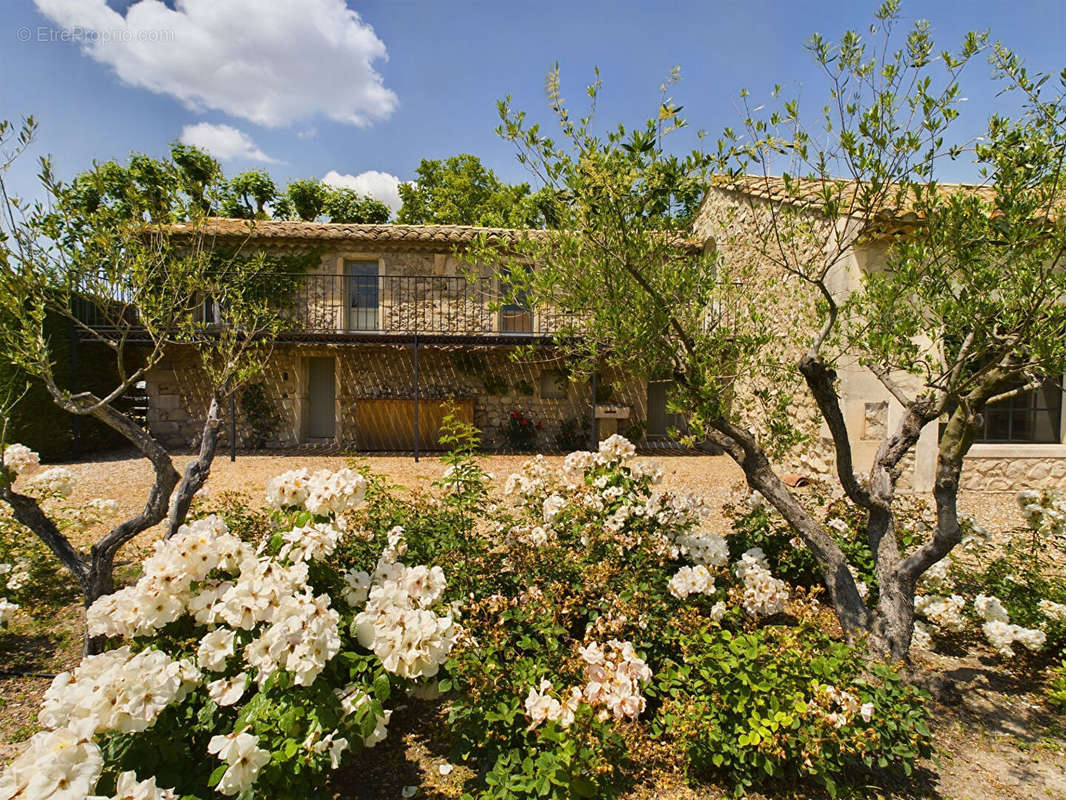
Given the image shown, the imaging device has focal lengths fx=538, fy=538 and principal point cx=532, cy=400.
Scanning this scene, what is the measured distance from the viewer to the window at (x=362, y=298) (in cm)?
1151

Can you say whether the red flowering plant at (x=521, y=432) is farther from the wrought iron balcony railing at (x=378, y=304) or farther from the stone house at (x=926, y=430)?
the stone house at (x=926, y=430)

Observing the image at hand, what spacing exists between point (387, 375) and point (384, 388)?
11.2 inches

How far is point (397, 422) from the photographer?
11.4 meters

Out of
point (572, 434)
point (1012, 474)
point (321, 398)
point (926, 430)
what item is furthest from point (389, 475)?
point (1012, 474)

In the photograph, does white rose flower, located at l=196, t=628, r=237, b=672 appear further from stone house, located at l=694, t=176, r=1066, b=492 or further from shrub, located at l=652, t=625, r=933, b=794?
stone house, located at l=694, t=176, r=1066, b=492

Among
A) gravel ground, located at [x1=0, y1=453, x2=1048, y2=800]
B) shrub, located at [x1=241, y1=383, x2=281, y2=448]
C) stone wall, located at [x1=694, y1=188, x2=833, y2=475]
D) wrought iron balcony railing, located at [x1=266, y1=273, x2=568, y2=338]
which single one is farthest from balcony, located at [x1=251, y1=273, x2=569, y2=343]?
gravel ground, located at [x1=0, y1=453, x2=1048, y2=800]

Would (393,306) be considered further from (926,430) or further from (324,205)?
(926,430)

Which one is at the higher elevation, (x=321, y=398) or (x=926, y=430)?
(x=321, y=398)

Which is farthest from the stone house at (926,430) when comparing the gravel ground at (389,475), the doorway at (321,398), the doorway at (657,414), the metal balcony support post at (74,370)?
the metal balcony support post at (74,370)

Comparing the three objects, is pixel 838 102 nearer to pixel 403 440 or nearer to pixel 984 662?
pixel 984 662

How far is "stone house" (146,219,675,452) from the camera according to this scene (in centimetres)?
1113

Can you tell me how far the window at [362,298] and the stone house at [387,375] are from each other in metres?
0.02

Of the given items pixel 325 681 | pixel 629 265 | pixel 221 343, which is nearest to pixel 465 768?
pixel 325 681

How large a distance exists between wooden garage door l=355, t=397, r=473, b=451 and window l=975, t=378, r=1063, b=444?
8699 millimetres
